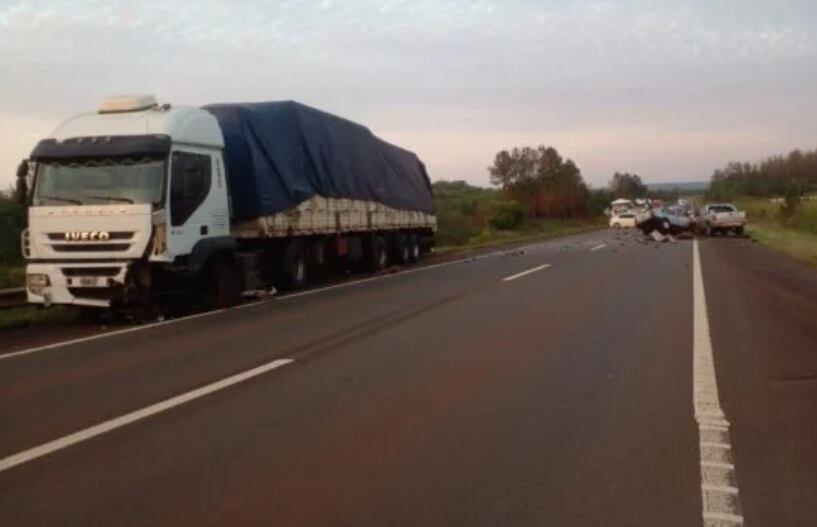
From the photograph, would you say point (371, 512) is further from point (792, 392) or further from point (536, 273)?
point (536, 273)

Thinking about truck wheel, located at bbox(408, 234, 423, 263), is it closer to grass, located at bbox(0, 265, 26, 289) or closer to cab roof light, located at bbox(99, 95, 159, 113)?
grass, located at bbox(0, 265, 26, 289)

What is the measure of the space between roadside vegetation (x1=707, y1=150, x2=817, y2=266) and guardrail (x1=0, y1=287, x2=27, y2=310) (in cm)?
2050

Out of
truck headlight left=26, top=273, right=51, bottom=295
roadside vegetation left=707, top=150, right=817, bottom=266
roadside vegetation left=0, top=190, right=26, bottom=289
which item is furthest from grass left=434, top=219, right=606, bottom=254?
truck headlight left=26, top=273, right=51, bottom=295

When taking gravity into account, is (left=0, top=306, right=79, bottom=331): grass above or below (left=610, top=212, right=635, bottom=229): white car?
above

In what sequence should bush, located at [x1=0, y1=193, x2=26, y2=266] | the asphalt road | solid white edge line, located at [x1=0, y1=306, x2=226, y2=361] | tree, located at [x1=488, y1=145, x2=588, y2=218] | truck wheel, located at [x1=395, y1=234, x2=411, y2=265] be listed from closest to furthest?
the asphalt road < solid white edge line, located at [x1=0, y1=306, x2=226, y2=361] < truck wheel, located at [x1=395, y1=234, x2=411, y2=265] < bush, located at [x1=0, y1=193, x2=26, y2=266] < tree, located at [x1=488, y1=145, x2=588, y2=218]

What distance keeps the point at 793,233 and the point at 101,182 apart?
40.1 metres

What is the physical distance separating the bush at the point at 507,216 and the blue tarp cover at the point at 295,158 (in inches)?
1786

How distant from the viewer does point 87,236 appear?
46.8ft

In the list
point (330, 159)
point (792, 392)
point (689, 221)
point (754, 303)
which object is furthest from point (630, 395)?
point (689, 221)

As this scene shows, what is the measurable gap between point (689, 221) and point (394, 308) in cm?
4039

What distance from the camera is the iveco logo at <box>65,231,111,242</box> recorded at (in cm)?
1423

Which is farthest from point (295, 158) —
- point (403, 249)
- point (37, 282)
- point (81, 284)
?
point (403, 249)

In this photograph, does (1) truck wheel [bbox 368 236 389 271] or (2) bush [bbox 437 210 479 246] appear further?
(2) bush [bbox 437 210 479 246]

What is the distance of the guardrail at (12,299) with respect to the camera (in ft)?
52.1
